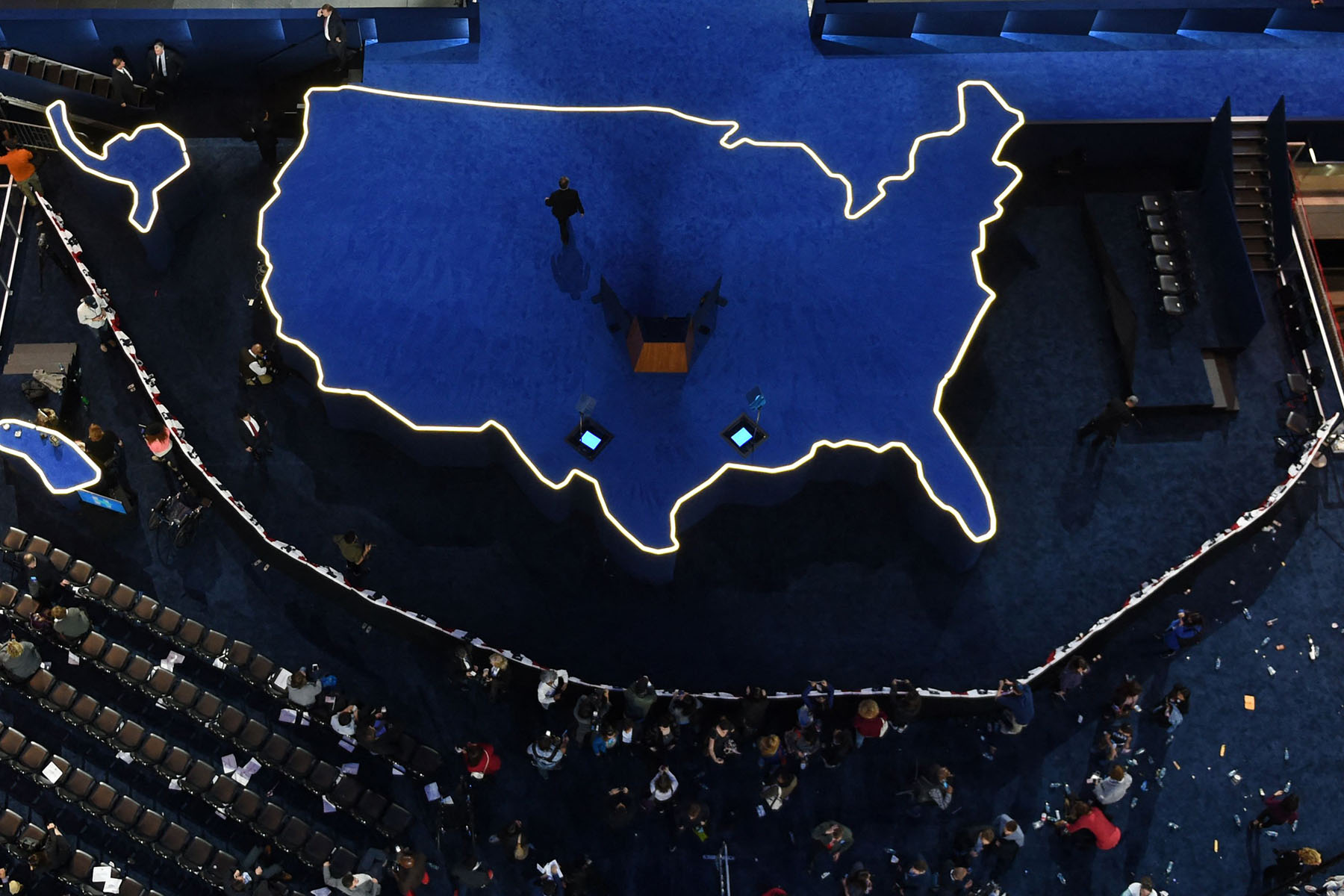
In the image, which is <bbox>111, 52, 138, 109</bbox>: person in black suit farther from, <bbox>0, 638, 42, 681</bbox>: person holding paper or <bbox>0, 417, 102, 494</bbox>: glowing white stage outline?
<bbox>0, 638, 42, 681</bbox>: person holding paper

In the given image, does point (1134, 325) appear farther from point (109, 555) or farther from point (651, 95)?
point (109, 555)

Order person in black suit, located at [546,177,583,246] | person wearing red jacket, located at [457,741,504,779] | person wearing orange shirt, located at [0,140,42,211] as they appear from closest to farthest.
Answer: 1. person wearing red jacket, located at [457,741,504,779]
2. person in black suit, located at [546,177,583,246]
3. person wearing orange shirt, located at [0,140,42,211]

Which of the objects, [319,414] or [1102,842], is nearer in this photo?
[1102,842]

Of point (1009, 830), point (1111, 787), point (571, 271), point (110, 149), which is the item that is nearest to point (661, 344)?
point (571, 271)

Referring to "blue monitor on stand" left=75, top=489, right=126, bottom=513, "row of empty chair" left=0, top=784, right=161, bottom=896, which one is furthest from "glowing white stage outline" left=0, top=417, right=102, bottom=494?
"row of empty chair" left=0, top=784, right=161, bottom=896

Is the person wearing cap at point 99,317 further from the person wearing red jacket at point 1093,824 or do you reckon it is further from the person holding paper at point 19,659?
the person wearing red jacket at point 1093,824

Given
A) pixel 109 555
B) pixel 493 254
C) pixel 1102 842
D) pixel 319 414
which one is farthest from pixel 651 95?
pixel 1102 842

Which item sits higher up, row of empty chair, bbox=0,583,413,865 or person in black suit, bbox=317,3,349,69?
person in black suit, bbox=317,3,349,69
